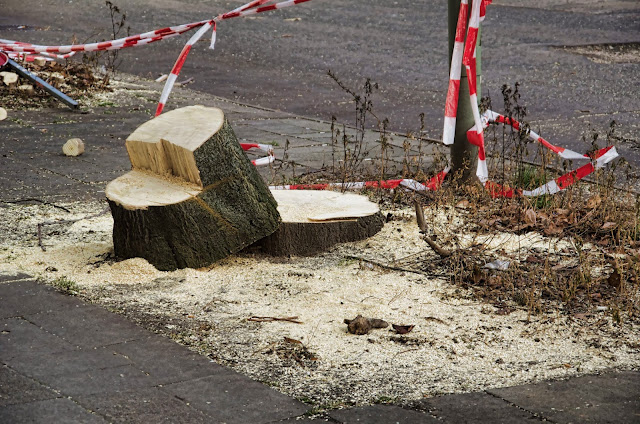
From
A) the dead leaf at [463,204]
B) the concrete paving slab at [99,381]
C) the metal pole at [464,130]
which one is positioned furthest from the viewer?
the metal pole at [464,130]

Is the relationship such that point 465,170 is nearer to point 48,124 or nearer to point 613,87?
point 48,124

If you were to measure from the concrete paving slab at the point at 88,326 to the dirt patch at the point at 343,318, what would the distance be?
0.32 ft

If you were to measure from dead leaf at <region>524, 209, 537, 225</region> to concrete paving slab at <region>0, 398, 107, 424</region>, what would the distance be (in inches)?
137

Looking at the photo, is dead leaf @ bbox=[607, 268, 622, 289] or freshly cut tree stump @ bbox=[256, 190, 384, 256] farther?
freshly cut tree stump @ bbox=[256, 190, 384, 256]

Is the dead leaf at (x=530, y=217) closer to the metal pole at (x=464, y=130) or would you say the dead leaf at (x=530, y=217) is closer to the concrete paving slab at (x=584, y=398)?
the metal pole at (x=464, y=130)

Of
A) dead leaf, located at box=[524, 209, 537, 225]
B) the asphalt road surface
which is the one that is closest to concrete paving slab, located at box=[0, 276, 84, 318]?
dead leaf, located at box=[524, 209, 537, 225]

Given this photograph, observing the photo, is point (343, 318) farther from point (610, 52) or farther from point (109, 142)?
point (610, 52)

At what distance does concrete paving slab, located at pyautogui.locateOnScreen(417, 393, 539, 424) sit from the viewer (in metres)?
3.82

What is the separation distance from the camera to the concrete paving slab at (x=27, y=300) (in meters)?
4.96

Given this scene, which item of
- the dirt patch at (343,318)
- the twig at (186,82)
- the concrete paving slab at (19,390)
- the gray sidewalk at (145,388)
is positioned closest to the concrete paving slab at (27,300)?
the gray sidewalk at (145,388)

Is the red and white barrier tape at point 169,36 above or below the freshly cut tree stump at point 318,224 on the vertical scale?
above

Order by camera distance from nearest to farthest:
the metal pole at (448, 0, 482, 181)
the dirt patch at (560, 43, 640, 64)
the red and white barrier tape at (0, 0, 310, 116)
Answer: the metal pole at (448, 0, 482, 181), the red and white barrier tape at (0, 0, 310, 116), the dirt patch at (560, 43, 640, 64)

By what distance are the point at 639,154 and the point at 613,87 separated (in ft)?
11.5

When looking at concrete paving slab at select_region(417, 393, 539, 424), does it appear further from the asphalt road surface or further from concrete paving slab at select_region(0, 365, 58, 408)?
the asphalt road surface
